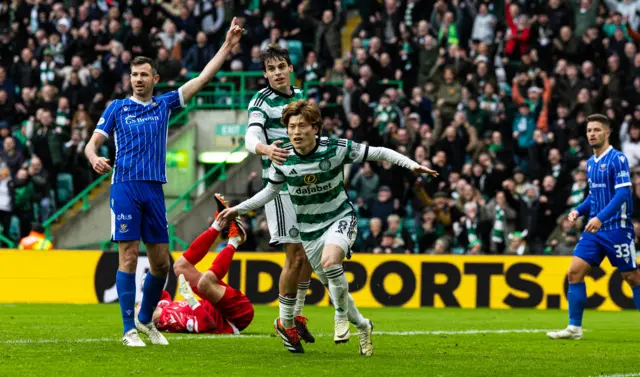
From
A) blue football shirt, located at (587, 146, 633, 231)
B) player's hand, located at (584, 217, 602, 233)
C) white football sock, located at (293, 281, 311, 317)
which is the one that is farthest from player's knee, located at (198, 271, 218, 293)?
blue football shirt, located at (587, 146, 633, 231)

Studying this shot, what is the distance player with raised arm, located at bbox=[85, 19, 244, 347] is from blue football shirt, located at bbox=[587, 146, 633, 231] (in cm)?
431

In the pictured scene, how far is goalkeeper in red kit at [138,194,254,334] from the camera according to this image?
39.5ft

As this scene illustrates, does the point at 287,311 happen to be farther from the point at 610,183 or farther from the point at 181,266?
the point at 610,183

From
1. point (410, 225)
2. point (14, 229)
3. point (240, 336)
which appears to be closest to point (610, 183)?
point (240, 336)

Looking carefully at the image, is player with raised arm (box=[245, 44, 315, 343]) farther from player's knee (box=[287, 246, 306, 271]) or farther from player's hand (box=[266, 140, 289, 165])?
player's hand (box=[266, 140, 289, 165])

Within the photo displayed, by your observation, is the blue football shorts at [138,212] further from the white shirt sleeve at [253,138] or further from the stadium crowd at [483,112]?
the stadium crowd at [483,112]

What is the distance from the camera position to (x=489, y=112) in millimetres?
21734

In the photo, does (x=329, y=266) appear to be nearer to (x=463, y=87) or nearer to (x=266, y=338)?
(x=266, y=338)

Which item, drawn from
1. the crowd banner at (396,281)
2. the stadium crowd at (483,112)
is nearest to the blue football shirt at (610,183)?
the crowd banner at (396,281)

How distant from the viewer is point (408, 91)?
77.6 feet

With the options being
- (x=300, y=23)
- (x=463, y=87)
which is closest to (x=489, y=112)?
(x=463, y=87)

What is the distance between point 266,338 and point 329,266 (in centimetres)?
254

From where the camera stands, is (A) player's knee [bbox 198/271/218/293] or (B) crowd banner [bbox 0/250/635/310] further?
(B) crowd banner [bbox 0/250/635/310]

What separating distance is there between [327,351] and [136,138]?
2498 millimetres
